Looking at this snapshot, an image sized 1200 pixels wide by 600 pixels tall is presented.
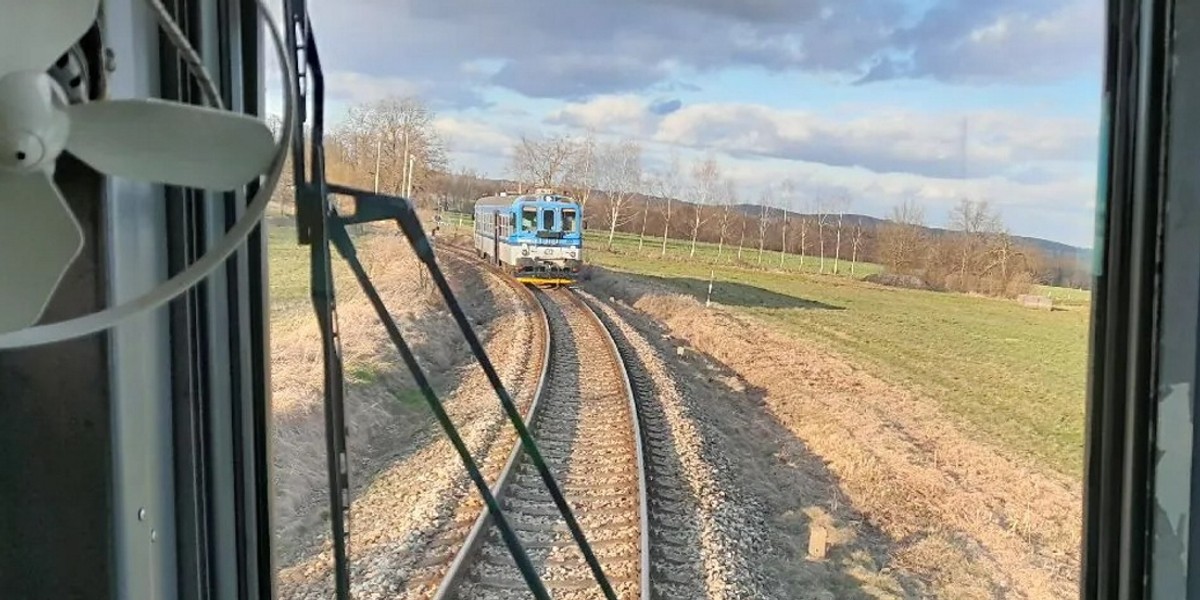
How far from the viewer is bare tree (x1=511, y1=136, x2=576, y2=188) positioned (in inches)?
48.5

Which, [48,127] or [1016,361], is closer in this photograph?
[48,127]

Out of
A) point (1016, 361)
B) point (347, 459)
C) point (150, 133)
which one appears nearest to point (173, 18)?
point (150, 133)

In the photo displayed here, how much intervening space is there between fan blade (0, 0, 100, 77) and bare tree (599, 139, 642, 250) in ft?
2.12

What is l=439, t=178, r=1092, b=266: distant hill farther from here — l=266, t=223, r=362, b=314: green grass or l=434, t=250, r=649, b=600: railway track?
l=266, t=223, r=362, b=314: green grass

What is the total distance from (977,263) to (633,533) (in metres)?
0.63

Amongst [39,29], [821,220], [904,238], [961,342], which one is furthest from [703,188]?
[39,29]

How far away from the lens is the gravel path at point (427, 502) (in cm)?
128

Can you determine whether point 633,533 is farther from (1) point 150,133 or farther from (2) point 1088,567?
(1) point 150,133

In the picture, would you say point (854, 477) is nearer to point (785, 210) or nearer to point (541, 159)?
point (785, 210)

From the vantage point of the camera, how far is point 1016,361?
47.2 inches

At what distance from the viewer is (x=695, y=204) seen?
1263mm

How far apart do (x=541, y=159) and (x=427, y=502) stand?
1.75 ft

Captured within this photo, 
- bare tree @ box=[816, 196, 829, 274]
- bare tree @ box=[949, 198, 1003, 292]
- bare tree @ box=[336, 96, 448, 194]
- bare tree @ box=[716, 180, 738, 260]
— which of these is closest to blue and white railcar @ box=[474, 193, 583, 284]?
bare tree @ box=[336, 96, 448, 194]

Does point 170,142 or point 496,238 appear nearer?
point 170,142
